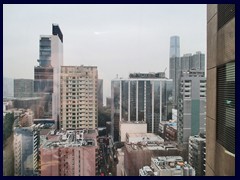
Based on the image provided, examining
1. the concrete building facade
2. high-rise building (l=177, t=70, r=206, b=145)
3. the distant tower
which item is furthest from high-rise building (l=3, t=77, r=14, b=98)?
high-rise building (l=177, t=70, r=206, b=145)

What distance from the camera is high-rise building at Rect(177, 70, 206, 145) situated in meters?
2.95

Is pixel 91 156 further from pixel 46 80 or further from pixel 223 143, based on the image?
pixel 223 143

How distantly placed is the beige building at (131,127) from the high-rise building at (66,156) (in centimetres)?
48

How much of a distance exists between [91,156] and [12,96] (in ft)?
4.09

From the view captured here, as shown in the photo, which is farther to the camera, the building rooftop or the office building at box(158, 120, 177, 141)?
the office building at box(158, 120, 177, 141)

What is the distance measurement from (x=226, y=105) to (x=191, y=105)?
547mm

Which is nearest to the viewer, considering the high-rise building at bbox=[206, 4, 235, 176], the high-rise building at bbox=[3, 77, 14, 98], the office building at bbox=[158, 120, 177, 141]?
the high-rise building at bbox=[206, 4, 235, 176]

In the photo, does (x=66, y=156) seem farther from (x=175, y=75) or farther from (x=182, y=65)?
(x=182, y=65)

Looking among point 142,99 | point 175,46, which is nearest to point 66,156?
point 142,99

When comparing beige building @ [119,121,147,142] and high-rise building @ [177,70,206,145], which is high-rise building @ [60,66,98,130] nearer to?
beige building @ [119,121,147,142]

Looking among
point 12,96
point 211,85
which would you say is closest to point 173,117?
point 211,85

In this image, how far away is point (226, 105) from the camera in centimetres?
251

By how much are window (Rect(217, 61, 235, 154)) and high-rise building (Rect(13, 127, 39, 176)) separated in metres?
2.23

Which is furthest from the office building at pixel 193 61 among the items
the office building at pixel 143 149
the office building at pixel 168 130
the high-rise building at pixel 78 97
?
the high-rise building at pixel 78 97
